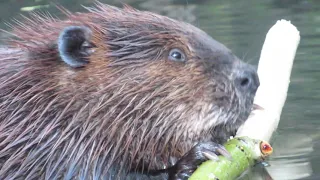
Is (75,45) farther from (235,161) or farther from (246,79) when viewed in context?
(235,161)

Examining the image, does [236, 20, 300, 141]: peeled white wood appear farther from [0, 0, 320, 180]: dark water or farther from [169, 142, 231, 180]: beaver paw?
[0, 0, 320, 180]: dark water

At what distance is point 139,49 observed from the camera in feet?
11.7

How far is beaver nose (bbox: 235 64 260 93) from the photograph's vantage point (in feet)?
11.4

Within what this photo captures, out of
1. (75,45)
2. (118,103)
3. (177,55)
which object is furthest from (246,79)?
(75,45)

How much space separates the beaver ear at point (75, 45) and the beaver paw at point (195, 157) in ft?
1.81

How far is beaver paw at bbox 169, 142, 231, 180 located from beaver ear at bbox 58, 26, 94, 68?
551mm

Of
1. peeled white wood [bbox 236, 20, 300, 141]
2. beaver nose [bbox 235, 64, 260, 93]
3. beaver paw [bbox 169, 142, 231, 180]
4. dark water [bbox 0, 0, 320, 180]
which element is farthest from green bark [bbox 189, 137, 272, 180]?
dark water [bbox 0, 0, 320, 180]

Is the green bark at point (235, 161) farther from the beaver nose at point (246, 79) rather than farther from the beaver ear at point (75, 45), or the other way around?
the beaver ear at point (75, 45)

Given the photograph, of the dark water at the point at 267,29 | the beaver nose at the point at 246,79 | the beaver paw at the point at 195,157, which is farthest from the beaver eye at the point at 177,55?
the dark water at the point at 267,29

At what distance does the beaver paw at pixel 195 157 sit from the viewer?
349 cm

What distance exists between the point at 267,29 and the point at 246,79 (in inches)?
181

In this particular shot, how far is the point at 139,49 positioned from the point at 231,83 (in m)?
0.40

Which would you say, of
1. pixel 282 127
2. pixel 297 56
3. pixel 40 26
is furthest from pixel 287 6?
A: pixel 40 26

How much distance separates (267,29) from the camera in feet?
26.3
